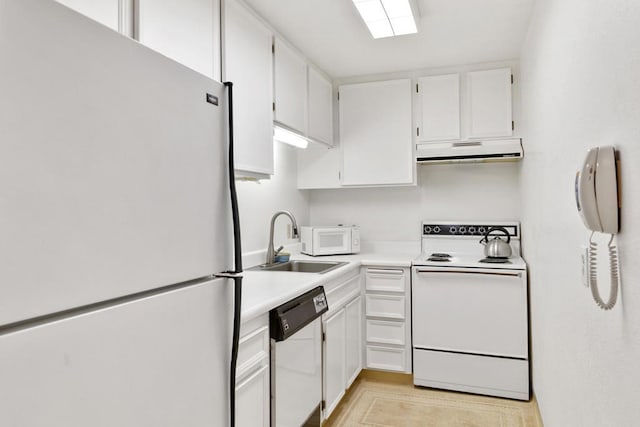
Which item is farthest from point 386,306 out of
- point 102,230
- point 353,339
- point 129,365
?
point 102,230

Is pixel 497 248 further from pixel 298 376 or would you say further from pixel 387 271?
pixel 298 376

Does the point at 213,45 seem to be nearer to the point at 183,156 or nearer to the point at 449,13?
the point at 183,156

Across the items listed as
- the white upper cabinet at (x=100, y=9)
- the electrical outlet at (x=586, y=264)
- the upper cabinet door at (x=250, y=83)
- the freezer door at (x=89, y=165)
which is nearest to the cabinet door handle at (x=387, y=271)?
the upper cabinet door at (x=250, y=83)

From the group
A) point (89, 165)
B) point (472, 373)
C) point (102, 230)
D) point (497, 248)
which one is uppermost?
point (89, 165)

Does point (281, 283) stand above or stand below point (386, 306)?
above

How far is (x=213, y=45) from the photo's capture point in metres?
1.90

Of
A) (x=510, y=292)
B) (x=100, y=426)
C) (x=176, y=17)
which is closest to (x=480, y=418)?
(x=510, y=292)

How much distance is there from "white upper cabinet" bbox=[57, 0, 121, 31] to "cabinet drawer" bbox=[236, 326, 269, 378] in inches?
44.0

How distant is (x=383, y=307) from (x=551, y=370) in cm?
131

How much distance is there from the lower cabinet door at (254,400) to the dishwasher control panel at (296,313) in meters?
0.15

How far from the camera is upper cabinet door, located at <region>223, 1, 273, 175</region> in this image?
2043 mm

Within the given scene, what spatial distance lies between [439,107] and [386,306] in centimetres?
158

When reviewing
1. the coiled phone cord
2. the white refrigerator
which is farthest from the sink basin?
the coiled phone cord

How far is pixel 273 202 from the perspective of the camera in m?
3.25
